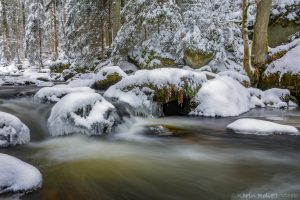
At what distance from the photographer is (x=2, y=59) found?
4275cm

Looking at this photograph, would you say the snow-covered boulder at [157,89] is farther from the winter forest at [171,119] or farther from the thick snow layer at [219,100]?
the thick snow layer at [219,100]

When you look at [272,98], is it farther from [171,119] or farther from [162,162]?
[162,162]

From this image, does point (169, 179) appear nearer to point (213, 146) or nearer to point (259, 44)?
point (213, 146)

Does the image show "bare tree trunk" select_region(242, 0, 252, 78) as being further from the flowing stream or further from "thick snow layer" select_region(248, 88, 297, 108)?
the flowing stream

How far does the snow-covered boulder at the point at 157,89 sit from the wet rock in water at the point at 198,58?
5.61 m

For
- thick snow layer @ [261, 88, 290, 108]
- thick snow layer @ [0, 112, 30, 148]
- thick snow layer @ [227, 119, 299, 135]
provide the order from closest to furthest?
thick snow layer @ [0, 112, 30, 148]
thick snow layer @ [227, 119, 299, 135]
thick snow layer @ [261, 88, 290, 108]

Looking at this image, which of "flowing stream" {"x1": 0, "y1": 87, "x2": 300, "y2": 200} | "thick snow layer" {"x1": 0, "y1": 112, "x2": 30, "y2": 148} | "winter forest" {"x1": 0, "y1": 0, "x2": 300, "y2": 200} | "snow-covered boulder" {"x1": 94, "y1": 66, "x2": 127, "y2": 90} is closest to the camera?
"flowing stream" {"x1": 0, "y1": 87, "x2": 300, "y2": 200}

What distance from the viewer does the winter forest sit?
391 cm

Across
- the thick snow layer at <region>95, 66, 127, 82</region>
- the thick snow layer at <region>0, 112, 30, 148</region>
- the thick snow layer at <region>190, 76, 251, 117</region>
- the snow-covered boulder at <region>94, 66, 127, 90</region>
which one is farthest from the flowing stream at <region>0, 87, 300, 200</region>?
the thick snow layer at <region>95, 66, 127, 82</region>

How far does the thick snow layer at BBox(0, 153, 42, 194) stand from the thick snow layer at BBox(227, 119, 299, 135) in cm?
431

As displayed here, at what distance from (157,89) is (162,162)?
3870 mm

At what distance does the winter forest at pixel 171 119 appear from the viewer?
12.8 ft

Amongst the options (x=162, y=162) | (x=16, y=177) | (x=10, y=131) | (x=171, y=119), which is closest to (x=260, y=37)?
(x=171, y=119)

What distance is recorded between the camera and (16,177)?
3555 mm
